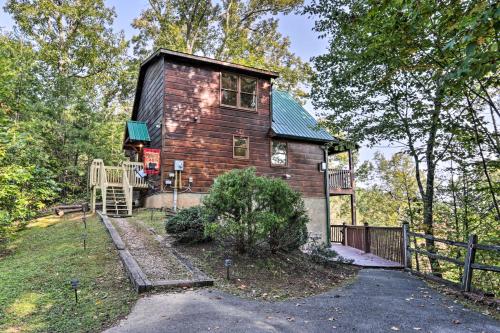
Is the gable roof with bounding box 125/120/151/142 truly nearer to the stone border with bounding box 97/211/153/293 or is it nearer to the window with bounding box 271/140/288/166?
the window with bounding box 271/140/288/166

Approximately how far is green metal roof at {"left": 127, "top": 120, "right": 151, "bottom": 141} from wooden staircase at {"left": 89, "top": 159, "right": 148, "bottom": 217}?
5.61ft

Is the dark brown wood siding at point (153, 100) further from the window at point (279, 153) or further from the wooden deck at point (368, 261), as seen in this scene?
the wooden deck at point (368, 261)

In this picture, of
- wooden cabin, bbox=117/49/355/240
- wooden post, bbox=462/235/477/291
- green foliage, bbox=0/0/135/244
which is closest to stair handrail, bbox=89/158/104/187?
green foliage, bbox=0/0/135/244

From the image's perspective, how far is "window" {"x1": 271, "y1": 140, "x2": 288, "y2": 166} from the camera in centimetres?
1549

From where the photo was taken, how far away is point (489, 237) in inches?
293

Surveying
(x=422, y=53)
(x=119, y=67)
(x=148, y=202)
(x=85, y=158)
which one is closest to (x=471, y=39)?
(x=422, y=53)

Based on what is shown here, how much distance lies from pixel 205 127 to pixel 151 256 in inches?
313

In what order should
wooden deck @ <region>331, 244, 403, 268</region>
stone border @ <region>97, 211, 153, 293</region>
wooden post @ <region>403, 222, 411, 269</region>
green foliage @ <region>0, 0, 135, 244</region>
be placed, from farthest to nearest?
green foliage @ <region>0, 0, 135, 244</region>, wooden deck @ <region>331, 244, 403, 268</region>, wooden post @ <region>403, 222, 411, 269</region>, stone border @ <region>97, 211, 153, 293</region>

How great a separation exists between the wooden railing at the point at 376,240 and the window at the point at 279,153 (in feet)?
13.8

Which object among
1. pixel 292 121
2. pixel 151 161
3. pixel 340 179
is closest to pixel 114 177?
pixel 151 161

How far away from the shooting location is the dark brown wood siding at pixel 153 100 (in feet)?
45.4

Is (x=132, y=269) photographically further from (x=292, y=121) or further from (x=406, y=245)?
(x=292, y=121)

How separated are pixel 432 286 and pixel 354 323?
12.1ft

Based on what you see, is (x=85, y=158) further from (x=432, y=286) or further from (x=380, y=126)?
(x=432, y=286)
